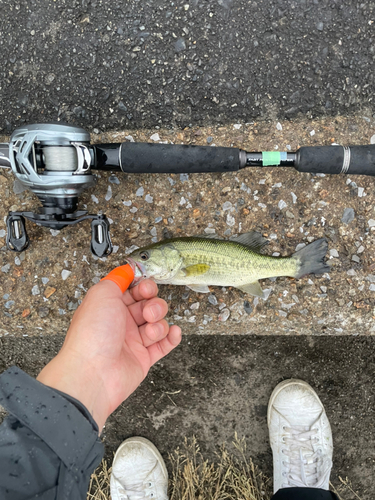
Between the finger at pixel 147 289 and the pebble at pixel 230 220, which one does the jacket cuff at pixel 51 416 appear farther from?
the pebble at pixel 230 220

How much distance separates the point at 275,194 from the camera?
9.67 ft

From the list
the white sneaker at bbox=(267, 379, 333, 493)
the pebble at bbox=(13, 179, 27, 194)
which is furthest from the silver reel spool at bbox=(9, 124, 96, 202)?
the white sneaker at bbox=(267, 379, 333, 493)

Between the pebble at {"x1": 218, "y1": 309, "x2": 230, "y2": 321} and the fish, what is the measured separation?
0.29m

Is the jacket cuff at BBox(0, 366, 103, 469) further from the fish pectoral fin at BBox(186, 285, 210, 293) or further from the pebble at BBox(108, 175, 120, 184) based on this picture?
the pebble at BBox(108, 175, 120, 184)

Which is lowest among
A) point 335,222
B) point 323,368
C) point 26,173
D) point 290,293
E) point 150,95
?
point 323,368

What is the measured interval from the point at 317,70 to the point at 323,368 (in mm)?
2889

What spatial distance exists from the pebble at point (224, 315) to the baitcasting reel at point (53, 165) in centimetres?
149

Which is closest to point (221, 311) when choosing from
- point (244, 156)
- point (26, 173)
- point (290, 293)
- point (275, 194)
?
point (290, 293)

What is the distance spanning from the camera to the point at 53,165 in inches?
89.6

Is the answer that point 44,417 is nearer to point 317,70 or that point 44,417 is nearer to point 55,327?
point 55,327

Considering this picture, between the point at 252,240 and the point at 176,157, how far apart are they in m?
0.92

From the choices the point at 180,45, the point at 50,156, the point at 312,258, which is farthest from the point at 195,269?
the point at 180,45

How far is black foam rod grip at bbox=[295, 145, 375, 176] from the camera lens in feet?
8.09

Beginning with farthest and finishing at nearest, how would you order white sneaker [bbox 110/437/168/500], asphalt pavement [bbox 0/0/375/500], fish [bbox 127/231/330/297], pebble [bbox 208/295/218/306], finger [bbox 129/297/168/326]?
white sneaker [bbox 110/437/168/500] < pebble [bbox 208/295/218/306] < asphalt pavement [bbox 0/0/375/500] < fish [bbox 127/231/330/297] < finger [bbox 129/297/168/326]
